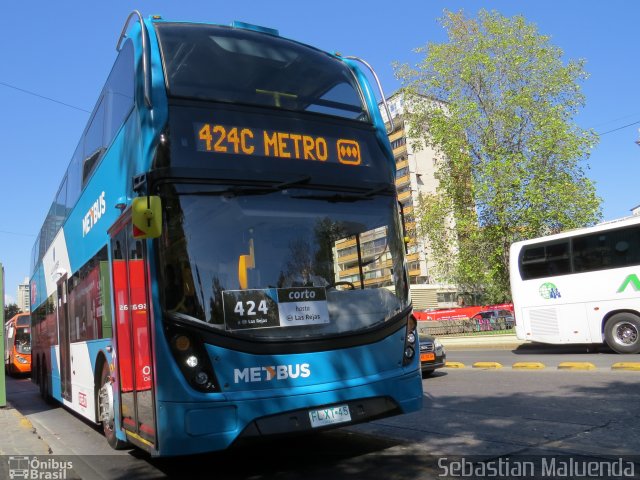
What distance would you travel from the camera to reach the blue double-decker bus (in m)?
4.64

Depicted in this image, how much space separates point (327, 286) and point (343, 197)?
3.02 ft

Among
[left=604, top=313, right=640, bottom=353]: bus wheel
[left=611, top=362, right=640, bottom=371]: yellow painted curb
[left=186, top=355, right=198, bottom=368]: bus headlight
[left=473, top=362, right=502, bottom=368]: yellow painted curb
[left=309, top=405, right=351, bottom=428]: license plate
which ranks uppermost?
[left=186, top=355, right=198, bottom=368]: bus headlight

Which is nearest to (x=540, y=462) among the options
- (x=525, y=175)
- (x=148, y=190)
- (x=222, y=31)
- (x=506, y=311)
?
(x=148, y=190)

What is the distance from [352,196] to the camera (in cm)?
563

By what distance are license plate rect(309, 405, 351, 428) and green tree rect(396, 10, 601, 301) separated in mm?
20922

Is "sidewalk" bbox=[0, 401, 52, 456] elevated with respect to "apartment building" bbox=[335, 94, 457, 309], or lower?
lower

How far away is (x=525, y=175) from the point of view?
80.2 feet

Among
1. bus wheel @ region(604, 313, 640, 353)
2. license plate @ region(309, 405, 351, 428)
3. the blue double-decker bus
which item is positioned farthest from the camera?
bus wheel @ region(604, 313, 640, 353)

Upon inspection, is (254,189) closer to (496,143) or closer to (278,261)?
(278,261)

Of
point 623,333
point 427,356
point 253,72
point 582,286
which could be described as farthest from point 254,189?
point 623,333

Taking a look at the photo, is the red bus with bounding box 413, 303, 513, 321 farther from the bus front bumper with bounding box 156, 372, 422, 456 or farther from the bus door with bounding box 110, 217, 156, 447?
the bus door with bounding box 110, 217, 156, 447

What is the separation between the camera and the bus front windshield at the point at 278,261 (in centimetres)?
473

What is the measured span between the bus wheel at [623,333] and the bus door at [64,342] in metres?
12.2

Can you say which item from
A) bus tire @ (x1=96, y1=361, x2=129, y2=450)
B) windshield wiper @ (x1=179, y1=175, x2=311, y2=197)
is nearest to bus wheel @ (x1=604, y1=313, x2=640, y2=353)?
windshield wiper @ (x1=179, y1=175, x2=311, y2=197)
